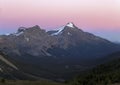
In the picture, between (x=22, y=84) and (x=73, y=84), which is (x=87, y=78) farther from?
(x=22, y=84)

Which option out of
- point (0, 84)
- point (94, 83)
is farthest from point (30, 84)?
point (94, 83)

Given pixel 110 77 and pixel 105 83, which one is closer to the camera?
pixel 105 83

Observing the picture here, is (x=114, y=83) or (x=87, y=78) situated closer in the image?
(x=114, y=83)

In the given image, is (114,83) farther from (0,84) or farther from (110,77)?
(0,84)

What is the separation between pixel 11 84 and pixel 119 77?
3935cm

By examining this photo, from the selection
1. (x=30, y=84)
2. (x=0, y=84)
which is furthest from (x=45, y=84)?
(x=0, y=84)

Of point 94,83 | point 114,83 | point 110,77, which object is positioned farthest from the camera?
point 110,77

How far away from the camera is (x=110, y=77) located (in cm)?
15925

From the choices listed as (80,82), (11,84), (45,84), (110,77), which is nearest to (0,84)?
(11,84)

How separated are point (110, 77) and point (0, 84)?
42.2 metres

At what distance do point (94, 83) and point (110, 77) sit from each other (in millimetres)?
12422

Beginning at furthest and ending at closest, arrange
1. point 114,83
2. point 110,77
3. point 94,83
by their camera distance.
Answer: point 110,77
point 94,83
point 114,83

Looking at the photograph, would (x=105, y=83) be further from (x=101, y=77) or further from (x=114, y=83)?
(x=101, y=77)

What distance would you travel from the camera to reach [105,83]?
142875mm
